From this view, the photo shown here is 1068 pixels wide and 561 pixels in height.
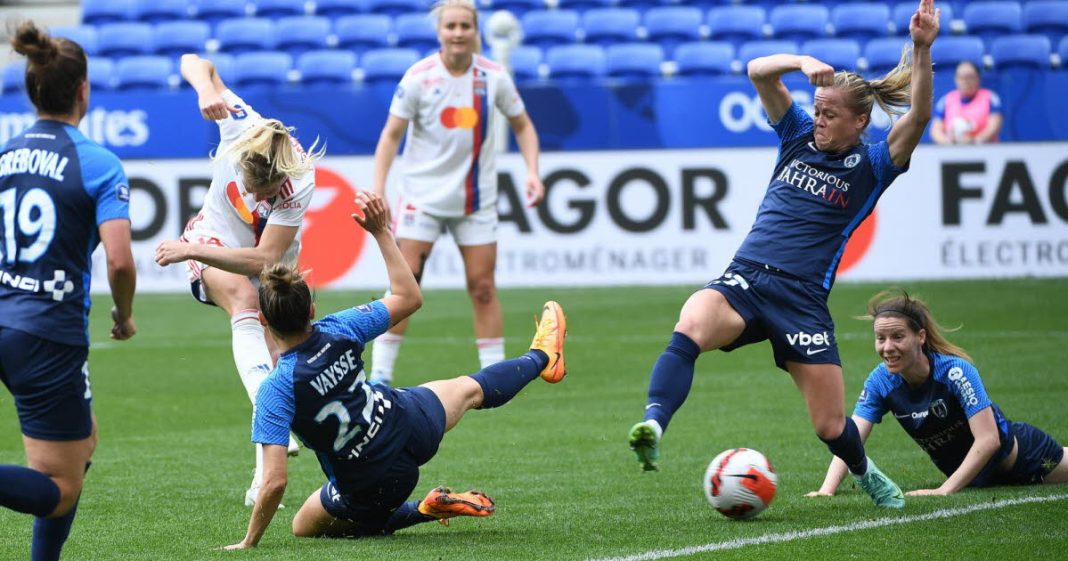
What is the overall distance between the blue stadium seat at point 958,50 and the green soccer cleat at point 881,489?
13190 mm

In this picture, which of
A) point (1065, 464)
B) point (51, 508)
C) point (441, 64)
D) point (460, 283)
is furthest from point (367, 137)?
point (51, 508)

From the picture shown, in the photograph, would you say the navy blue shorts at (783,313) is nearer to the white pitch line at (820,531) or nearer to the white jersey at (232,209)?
the white pitch line at (820,531)

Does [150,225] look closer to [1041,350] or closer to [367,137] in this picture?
[367,137]

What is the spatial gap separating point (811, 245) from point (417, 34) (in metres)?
14.6

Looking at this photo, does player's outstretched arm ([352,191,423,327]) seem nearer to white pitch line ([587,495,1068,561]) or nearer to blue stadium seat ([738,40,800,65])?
white pitch line ([587,495,1068,561])

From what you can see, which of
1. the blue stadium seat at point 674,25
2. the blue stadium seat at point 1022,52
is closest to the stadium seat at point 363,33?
the blue stadium seat at point 674,25

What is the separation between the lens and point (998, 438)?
6418 millimetres

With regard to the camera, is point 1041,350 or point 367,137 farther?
point 367,137

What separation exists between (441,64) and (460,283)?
5.82 m

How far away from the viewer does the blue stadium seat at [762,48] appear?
18.7 meters

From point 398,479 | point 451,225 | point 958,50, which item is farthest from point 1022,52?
point 398,479

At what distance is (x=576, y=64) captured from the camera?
19094 mm

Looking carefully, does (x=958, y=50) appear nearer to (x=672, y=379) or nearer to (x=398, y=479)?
(x=672, y=379)

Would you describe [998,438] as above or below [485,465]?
above
